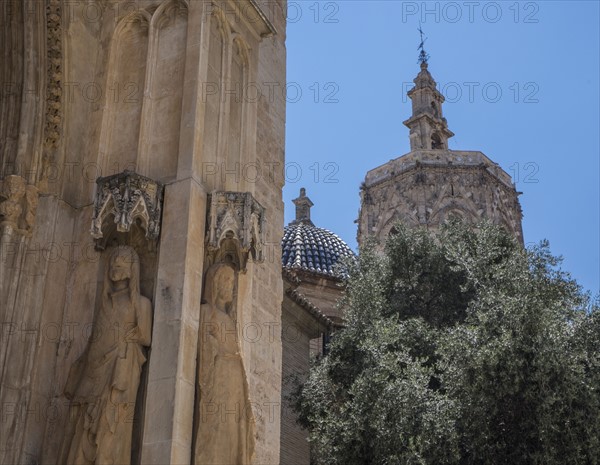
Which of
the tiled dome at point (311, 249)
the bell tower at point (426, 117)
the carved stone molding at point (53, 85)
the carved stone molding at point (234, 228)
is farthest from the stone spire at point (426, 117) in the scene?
the carved stone molding at point (234, 228)

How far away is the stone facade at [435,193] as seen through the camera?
120 ft

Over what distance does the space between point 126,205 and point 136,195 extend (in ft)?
0.36

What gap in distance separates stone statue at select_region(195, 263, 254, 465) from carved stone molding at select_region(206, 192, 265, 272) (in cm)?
18

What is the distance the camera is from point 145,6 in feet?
24.2

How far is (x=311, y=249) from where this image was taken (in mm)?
31219

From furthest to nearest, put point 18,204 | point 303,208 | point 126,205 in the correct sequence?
point 303,208
point 18,204
point 126,205

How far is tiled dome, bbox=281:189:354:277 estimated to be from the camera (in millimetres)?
30250

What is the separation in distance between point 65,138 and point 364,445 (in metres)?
9.22

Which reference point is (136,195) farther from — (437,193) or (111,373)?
(437,193)

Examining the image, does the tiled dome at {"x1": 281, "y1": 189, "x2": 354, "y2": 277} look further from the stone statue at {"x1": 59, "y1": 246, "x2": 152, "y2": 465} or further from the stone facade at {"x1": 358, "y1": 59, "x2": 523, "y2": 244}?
the stone statue at {"x1": 59, "y1": 246, "x2": 152, "y2": 465}

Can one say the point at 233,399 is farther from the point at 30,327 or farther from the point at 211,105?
the point at 211,105

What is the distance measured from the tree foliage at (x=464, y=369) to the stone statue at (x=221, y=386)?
7875 millimetres

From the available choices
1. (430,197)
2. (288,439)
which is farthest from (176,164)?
(430,197)

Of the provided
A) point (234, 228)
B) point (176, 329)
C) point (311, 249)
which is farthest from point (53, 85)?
point (311, 249)
